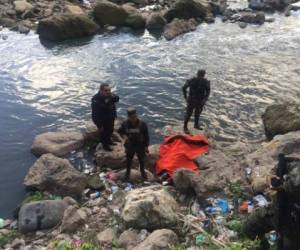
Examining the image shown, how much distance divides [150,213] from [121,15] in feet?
70.3

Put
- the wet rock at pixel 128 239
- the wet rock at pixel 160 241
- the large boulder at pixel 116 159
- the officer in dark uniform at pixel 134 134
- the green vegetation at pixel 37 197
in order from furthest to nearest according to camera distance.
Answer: the large boulder at pixel 116 159 < the green vegetation at pixel 37 197 < the officer in dark uniform at pixel 134 134 < the wet rock at pixel 128 239 < the wet rock at pixel 160 241

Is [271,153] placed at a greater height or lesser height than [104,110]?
lesser

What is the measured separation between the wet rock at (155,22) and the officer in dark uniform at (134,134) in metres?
17.6

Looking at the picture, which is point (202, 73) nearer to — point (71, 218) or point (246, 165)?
point (246, 165)

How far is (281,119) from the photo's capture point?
50.6ft

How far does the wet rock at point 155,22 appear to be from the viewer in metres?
28.8

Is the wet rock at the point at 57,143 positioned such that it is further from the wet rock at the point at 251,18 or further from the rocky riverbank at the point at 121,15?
the wet rock at the point at 251,18

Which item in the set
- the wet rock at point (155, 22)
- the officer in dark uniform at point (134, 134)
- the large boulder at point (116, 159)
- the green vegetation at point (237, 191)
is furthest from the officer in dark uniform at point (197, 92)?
the wet rock at point (155, 22)

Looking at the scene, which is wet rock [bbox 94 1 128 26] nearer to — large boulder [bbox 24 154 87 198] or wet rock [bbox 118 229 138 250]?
large boulder [bbox 24 154 87 198]

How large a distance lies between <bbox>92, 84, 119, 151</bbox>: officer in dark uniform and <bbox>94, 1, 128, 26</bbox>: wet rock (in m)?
16.6

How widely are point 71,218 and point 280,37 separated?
65.5ft

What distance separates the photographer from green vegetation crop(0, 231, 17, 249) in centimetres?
1065

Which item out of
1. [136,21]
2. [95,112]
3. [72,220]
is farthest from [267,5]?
[72,220]

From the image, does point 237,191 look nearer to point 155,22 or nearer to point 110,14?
point 155,22
